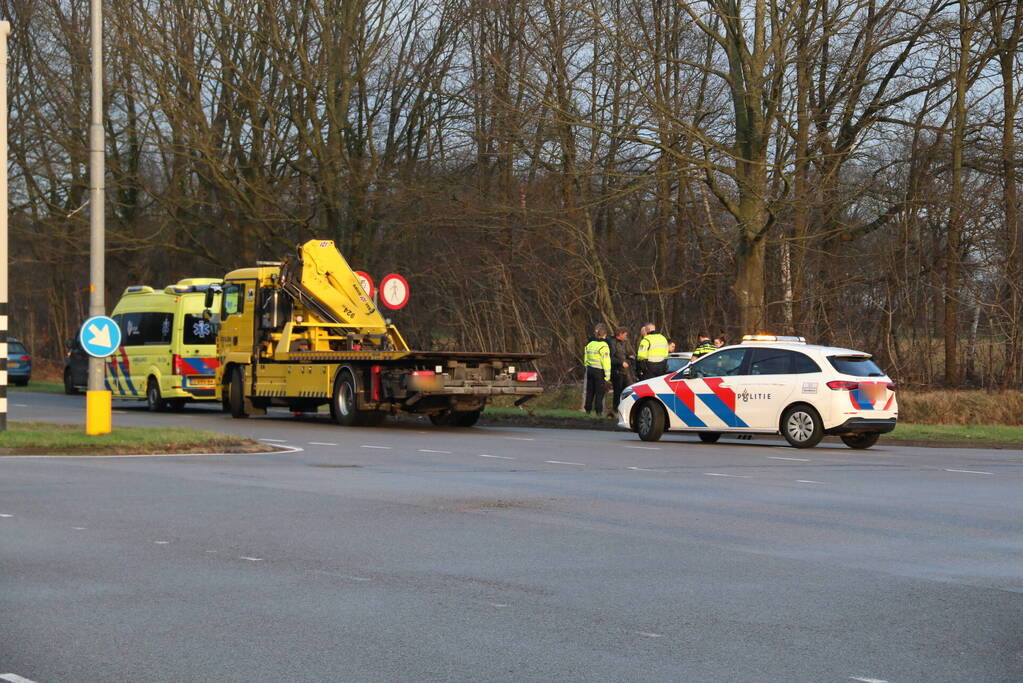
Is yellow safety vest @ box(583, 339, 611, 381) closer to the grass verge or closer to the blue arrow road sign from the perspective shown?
the grass verge

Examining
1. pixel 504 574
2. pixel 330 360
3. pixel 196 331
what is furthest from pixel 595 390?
pixel 504 574

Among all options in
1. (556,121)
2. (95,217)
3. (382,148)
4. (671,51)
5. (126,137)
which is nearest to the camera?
(95,217)

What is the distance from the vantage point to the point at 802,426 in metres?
21.0

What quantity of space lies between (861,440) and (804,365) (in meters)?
1.60

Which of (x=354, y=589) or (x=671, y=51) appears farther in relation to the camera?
(x=671, y=51)

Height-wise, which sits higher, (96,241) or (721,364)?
(96,241)

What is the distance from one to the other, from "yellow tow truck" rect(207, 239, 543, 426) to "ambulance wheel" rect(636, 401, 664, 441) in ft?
7.82

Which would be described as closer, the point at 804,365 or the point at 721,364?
the point at 804,365

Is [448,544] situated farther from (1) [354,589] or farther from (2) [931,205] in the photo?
(2) [931,205]

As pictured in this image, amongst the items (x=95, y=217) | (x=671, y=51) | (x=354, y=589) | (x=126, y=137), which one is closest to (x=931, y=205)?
(x=671, y=51)

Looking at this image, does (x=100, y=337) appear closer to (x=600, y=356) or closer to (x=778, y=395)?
(x=778, y=395)

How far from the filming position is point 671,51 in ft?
107

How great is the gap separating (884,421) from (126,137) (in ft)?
86.7

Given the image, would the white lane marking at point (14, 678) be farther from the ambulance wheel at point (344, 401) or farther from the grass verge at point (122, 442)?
the ambulance wheel at point (344, 401)
